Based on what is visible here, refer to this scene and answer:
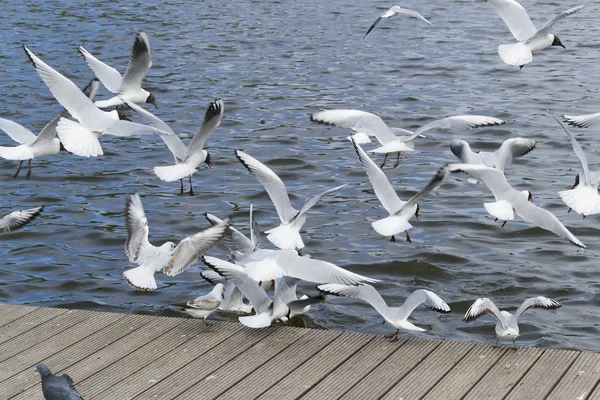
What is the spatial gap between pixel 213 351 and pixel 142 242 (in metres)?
1.08

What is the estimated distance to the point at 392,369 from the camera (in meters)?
5.94

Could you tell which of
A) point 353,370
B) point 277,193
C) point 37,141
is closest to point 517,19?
point 277,193

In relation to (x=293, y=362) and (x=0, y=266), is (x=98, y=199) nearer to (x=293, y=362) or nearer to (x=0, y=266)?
(x=0, y=266)

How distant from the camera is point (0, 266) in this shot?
921 centimetres

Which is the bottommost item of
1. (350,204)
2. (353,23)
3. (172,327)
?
(353,23)

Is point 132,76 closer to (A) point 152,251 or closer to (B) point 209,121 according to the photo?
(B) point 209,121

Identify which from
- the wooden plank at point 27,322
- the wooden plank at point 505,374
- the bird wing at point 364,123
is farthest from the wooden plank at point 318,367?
the bird wing at point 364,123

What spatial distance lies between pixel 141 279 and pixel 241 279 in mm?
671

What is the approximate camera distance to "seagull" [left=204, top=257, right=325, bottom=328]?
6.38m

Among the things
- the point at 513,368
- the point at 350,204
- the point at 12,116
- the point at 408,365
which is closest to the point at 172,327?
the point at 408,365

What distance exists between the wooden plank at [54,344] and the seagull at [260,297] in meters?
0.84

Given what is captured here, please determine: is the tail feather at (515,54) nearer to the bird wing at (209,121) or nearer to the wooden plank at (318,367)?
the bird wing at (209,121)

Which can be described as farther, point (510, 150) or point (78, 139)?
point (510, 150)

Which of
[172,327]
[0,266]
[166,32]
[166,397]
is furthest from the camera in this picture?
[166,32]
